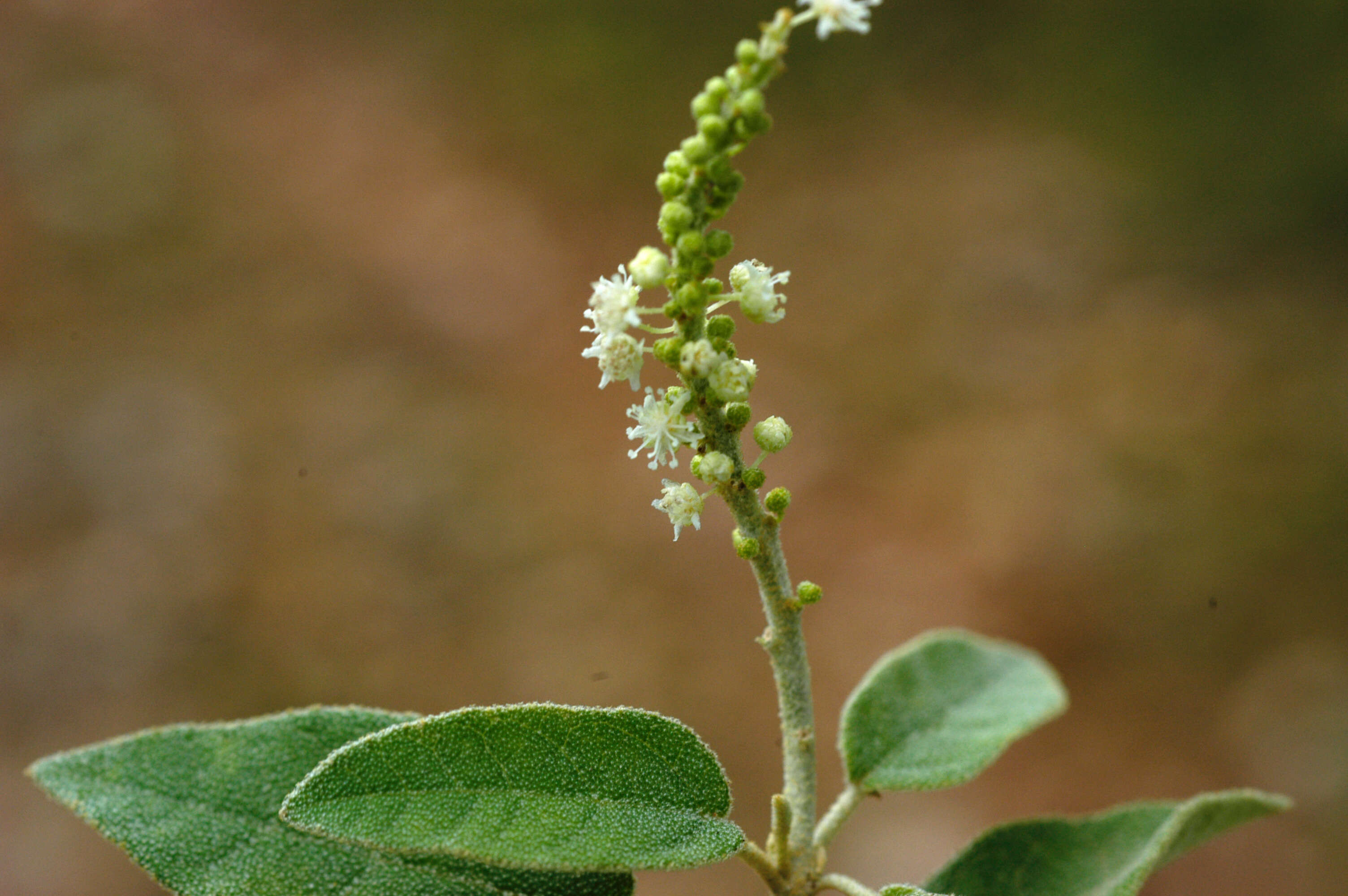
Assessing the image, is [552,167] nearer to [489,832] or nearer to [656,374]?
[656,374]

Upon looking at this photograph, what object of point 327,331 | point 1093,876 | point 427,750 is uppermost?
point 327,331

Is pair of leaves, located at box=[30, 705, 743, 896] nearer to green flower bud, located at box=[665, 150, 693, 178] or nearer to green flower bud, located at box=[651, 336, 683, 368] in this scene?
green flower bud, located at box=[651, 336, 683, 368]

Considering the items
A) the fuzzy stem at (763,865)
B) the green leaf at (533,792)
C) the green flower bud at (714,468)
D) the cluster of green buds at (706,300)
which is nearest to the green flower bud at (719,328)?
the cluster of green buds at (706,300)

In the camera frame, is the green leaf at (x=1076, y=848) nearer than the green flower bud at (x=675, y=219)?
No

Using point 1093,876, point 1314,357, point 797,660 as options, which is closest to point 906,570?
point 1314,357

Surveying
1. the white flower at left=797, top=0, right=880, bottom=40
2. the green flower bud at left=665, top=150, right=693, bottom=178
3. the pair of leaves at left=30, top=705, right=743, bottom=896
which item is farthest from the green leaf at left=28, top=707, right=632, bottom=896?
the white flower at left=797, top=0, right=880, bottom=40

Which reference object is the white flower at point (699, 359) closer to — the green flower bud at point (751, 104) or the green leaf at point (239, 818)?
the green flower bud at point (751, 104)
